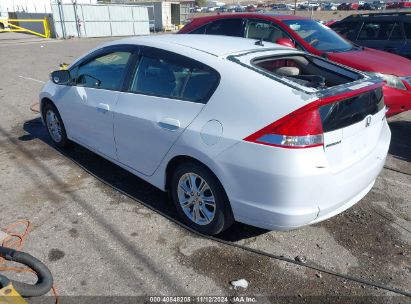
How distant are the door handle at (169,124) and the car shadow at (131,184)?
95 centimetres

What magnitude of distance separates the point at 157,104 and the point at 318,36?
4203 millimetres

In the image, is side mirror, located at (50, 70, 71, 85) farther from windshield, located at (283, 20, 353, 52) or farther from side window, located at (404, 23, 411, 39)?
side window, located at (404, 23, 411, 39)

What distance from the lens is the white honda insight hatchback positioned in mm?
2533

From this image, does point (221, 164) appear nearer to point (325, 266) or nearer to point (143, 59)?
point (325, 266)

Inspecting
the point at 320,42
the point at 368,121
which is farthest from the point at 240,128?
the point at 320,42

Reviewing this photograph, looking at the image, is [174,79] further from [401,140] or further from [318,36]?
[401,140]

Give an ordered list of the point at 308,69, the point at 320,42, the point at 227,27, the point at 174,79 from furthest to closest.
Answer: the point at 227,27 < the point at 320,42 < the point at 308,69 < the point at 174,79

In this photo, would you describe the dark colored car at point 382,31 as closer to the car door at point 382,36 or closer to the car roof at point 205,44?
the car door at point 382,36

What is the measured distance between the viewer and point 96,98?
3982 millimetres

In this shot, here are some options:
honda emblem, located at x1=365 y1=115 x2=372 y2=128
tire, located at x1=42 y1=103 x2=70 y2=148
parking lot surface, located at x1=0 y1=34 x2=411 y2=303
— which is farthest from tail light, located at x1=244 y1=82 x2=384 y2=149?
tire, located at x1=42 y1=103 x2=70 y2=148

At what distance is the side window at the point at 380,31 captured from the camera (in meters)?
7.73

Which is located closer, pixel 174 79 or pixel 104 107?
pixel 174 79

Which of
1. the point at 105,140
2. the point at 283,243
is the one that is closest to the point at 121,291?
the point at 283,243

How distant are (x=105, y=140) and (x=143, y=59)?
1.03m
